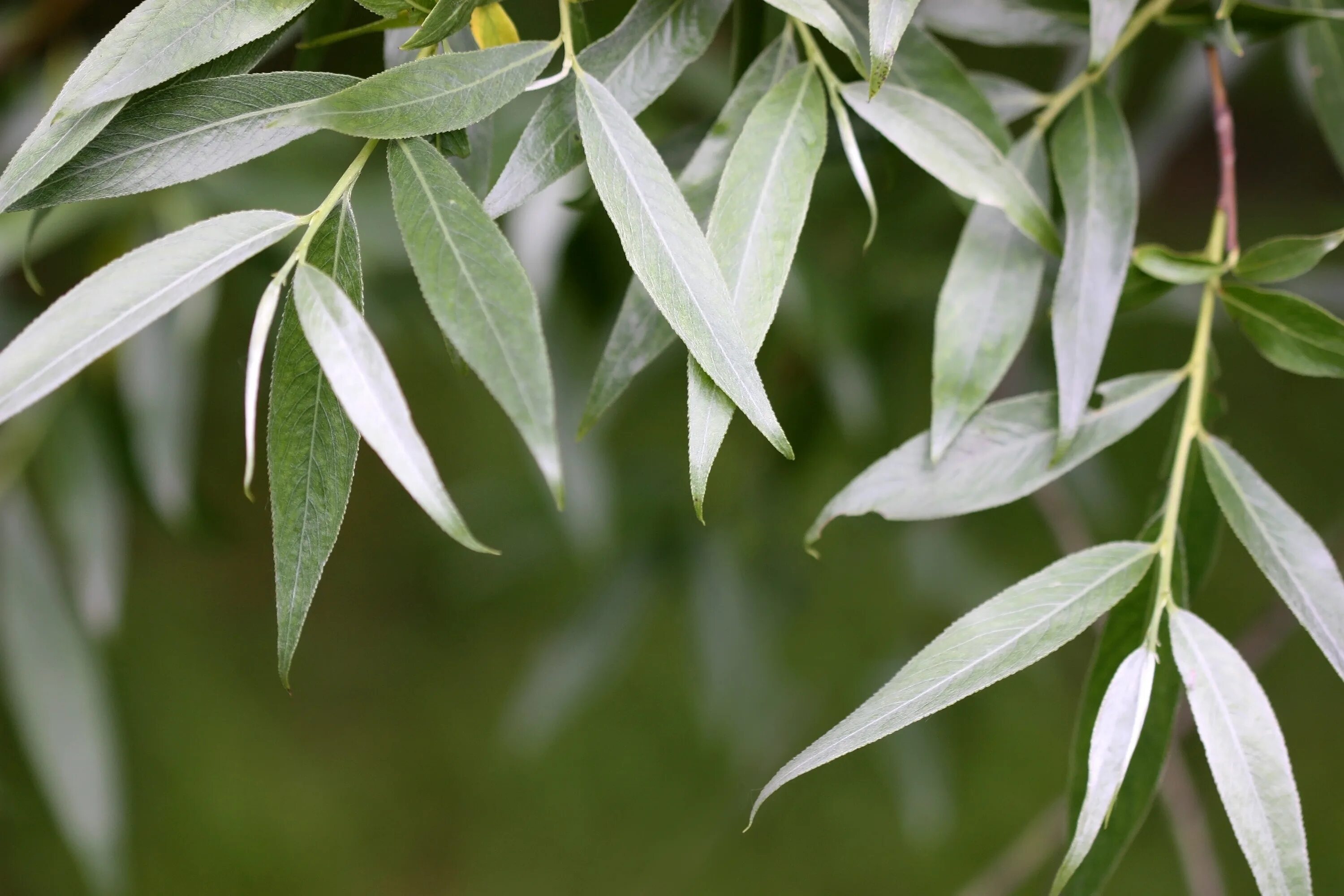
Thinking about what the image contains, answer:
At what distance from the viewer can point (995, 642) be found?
0.78 ft

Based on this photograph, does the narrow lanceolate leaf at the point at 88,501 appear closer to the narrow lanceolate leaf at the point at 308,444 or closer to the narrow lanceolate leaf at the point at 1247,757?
the narrow lanceolate leaf at the point at 308,444

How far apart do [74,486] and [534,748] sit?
794 millimetres

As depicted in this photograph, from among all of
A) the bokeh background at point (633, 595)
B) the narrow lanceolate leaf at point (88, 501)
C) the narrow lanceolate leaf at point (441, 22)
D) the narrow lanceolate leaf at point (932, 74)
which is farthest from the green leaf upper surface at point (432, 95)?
the narrow lanceolate leaf at point (88, 501)

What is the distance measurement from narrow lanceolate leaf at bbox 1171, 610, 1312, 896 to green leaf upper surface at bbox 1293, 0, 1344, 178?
188 millimetres

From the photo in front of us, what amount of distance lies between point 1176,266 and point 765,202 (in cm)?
13

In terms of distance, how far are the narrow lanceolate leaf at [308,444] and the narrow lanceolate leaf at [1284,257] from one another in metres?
0.24

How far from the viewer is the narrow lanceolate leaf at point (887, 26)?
0.71 ft

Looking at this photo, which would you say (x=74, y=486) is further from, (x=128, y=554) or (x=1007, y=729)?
(x=1007, y=729)

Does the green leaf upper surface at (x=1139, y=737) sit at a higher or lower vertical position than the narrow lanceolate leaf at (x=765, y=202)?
lower

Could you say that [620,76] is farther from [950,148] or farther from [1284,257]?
[1284,257]

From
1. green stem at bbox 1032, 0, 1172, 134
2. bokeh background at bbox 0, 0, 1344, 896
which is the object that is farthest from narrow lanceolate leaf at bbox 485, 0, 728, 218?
bokeh background at bbox 0, 0, 1344, 896

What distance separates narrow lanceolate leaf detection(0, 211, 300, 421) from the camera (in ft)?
0.62

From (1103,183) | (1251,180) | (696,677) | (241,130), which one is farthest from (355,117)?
(1251,180)

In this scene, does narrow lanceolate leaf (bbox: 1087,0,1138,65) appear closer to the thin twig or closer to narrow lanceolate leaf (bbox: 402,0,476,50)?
the thin twig
